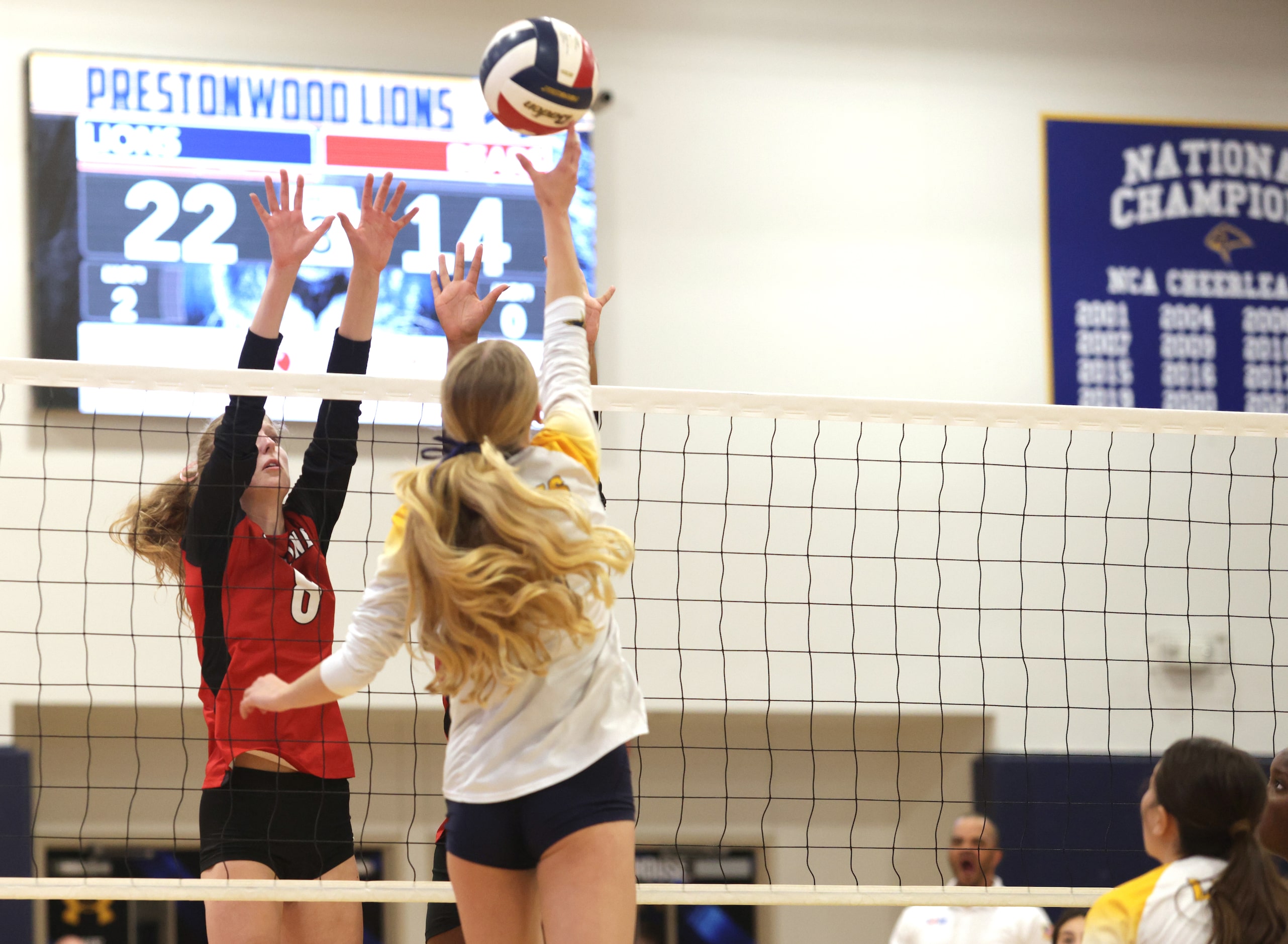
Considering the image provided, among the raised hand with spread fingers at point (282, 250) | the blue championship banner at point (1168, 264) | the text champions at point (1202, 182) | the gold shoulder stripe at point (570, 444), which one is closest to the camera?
the gold shoulder stripe at point (570, 444)

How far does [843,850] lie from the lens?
821cm

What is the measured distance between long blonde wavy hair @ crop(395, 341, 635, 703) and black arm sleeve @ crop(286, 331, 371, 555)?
1.36 m

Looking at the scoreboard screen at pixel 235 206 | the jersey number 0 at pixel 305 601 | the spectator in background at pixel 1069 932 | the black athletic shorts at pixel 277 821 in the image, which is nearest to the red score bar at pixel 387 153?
the scoreboard screen at pixel 235 206

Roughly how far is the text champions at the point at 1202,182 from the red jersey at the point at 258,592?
581 centimetres

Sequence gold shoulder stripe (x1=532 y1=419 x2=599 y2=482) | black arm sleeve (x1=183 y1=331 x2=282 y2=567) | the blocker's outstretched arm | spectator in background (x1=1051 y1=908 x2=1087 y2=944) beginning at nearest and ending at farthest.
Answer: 1. gold shoulder stripe (x1=532 y1=419 x2=599 y2=482)
2. the blocker's outstretched arm
3. black arm sleeve (x1=183 y1=331 x2=282 y2=567)
4. spectator in background (x1=1051 y1=908 x2=1087 y2=944)

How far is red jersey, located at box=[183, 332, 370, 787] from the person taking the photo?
3297 mm

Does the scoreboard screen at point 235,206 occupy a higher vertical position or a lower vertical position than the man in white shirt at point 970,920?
higher

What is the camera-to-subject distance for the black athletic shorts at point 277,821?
3.29 m

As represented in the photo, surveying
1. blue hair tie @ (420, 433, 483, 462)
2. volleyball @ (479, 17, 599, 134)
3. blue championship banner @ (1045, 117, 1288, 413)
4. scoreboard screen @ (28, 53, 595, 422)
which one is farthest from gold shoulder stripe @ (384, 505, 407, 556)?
blue championship banner @ (1045, 117, 1288, 413)

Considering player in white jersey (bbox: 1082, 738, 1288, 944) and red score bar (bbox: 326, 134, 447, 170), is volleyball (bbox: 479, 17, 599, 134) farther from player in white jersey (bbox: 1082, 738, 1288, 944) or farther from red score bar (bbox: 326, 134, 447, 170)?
red score bar (bbox: 326, 134, 447, 170)

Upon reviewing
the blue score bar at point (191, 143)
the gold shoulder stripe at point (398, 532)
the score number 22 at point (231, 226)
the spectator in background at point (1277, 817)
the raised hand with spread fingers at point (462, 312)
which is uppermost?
the blue score bar at point (191, 143)

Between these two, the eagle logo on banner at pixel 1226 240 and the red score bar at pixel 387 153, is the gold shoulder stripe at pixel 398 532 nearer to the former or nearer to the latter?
the red score bar at pixel 387 153

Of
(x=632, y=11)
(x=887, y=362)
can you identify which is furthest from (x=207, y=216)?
(x=887, y=362)

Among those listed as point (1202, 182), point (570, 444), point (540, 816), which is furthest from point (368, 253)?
point (1202, 182)
